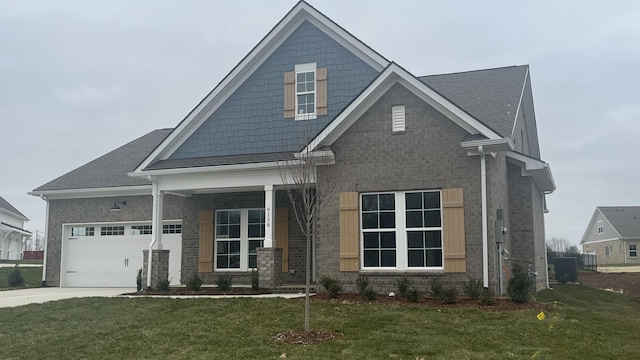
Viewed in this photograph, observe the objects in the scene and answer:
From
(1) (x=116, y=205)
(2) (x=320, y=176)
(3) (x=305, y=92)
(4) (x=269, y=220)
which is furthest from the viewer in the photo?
(1) (x=116, y=205)

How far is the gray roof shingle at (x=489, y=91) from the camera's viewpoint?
620 inches

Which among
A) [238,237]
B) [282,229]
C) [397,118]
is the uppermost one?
[397,118]

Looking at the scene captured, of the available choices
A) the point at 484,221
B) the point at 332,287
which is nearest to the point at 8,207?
the point at 332,287

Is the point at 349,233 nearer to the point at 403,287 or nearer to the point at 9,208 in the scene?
the point at 403,287

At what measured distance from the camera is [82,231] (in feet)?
67.7

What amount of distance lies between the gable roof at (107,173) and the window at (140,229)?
156 centimetres

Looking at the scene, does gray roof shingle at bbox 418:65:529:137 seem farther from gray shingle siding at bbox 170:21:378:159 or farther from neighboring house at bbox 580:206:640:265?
neighboring house at bbox 580:206:640:265

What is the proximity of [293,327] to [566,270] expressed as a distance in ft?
60.8

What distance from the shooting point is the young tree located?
962 cm

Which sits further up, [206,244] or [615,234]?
[615,234]

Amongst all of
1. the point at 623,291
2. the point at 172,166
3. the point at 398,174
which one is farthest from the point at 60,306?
the point at 623,291

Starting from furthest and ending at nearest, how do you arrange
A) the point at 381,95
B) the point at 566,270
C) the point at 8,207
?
the point at 8,207 < the point at 566,270 < the point at 381,95

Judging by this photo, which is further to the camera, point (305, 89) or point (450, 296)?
point (305, 89)

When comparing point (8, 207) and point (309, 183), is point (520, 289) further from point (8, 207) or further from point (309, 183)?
point (8, 207)
